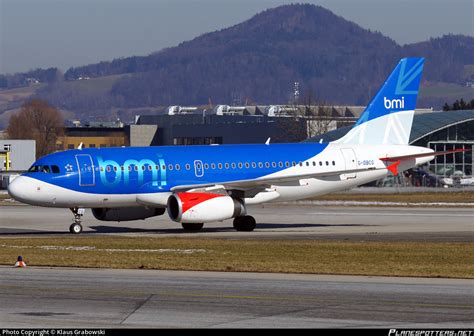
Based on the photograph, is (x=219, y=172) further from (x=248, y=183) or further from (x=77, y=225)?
(x=77, y=225)

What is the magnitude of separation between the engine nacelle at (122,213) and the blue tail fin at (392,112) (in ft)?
34.7

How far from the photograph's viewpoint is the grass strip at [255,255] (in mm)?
29781

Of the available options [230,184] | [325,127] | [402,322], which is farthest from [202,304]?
[325,127]

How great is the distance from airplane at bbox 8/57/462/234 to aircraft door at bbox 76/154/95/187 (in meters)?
0.04

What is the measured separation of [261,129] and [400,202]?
261 feet

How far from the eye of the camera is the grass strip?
97.7 ft

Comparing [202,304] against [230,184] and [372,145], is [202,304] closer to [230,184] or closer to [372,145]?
[230,184]

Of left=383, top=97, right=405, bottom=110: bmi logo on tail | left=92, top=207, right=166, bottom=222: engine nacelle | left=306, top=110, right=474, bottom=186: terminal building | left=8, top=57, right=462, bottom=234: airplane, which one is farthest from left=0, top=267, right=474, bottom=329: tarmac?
left=306, top=110, right=474, bottom=186: terminal building

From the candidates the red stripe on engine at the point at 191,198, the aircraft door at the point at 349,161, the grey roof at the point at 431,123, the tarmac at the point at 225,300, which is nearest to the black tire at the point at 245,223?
the red stripe on engine at the point at 191,198

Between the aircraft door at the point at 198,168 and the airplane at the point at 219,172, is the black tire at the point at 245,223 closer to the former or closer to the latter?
the airplane at the point at 219,172

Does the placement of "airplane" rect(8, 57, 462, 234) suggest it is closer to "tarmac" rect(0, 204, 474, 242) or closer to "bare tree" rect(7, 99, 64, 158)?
"tarmac" rect(0, 204, 474, 242)

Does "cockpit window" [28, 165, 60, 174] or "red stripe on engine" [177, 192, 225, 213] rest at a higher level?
"cockpit window" [28, 165, 60, 174]

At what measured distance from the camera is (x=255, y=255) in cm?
3381

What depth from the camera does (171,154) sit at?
4856 centimetres
